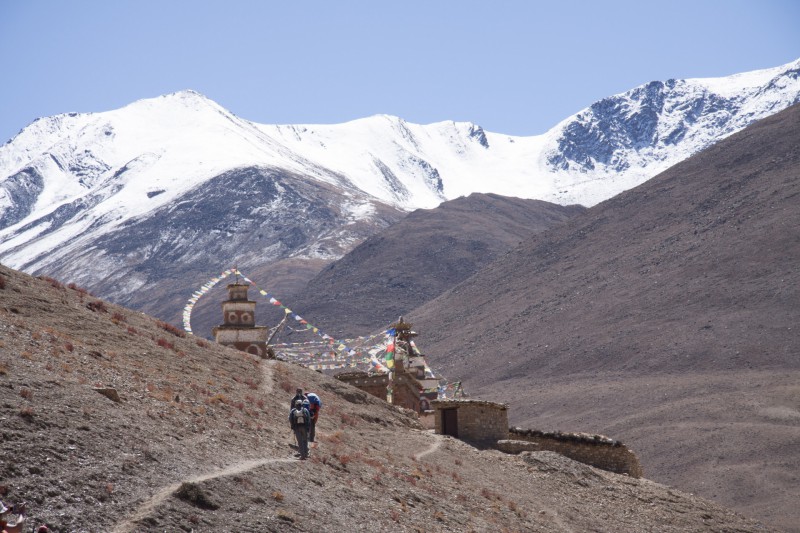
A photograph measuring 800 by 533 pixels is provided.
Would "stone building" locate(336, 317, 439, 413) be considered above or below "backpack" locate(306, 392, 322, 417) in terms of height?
above

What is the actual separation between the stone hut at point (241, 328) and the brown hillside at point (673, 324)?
2652 centimetres

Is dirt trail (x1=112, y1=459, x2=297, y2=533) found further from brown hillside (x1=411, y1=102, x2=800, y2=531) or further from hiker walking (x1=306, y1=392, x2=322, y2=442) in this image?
brown hillside (x1=411, y1=102, x2=800, y2=531)

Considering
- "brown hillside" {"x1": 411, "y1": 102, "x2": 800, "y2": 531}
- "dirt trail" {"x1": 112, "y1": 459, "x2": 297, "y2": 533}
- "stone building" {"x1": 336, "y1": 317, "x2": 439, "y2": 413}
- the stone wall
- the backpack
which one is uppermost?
"brown hillside" {"x1": 411, "y1": 102, "x2": 800, "y2": 531}

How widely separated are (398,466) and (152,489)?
7.17 metres

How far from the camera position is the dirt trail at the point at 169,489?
13.7 meters

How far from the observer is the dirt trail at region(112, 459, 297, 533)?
→ 44.8 ft

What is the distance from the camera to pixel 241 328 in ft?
117

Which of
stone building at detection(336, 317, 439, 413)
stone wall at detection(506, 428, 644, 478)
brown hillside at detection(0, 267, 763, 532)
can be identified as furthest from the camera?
stone building at detection(336, 317, 439, 413)

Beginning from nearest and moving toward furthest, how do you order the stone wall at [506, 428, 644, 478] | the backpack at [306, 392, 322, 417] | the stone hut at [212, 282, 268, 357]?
1. the backpack at [306, 392, 322, 417]
2. the stone wall at [506, 428, 644, 478]
3. the stone hut at [212, 282, 268, 357]

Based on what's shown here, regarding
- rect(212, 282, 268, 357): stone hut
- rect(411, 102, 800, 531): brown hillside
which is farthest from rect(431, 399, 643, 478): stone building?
rect(411, 102, 800, 531): brown hillside

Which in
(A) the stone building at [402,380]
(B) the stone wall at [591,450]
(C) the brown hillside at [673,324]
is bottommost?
(B) the stone wall at [591,450]

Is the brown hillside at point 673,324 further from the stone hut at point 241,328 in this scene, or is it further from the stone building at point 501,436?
the stone building at point 501,436

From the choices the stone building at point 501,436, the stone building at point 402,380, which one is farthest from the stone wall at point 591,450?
the stone building at point 402,380

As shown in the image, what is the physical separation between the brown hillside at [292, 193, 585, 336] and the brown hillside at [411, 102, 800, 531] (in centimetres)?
962
